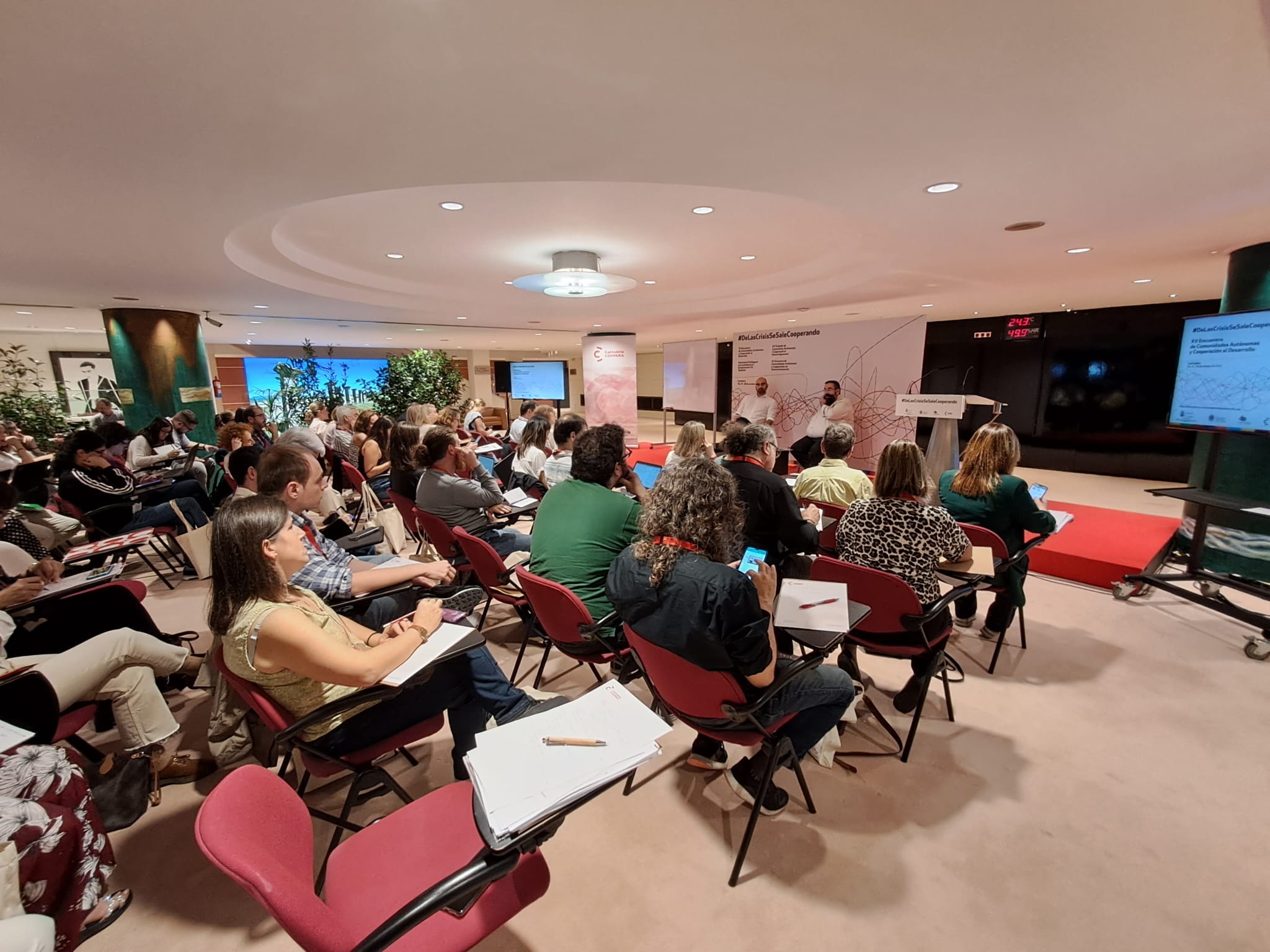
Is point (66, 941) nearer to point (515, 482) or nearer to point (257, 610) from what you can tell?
point (257, 610)

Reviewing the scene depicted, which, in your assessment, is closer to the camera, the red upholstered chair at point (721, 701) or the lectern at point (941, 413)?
the red upholstered chair at point (721, 701)

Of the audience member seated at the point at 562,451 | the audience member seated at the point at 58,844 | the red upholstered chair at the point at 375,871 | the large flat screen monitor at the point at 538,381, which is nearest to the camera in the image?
the red upholstered chair at the point at 375,871

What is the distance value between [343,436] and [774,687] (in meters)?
6.10

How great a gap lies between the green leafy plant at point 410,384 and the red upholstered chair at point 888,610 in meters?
8.00

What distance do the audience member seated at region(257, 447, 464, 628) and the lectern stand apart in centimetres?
506

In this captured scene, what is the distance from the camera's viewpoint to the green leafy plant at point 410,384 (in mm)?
8773

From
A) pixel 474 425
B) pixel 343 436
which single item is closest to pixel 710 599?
pixel 343 436

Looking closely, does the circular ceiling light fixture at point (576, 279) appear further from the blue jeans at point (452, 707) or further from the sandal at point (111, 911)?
the sandal at point (111, 911)

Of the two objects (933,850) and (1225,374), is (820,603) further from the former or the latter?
(1225,374)

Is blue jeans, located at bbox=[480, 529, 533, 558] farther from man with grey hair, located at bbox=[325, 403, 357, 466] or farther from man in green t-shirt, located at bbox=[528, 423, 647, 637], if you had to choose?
man with grey hair, located at bbox=[325, 403, 357, 466]

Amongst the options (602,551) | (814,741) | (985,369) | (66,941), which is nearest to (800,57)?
(602,551)

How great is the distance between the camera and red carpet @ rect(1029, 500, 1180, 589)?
378 cm

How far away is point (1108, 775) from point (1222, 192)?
9.73ft

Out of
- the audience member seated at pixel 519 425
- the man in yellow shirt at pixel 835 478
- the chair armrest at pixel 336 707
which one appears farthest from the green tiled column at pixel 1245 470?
the audience member seated at pixel 519 425
